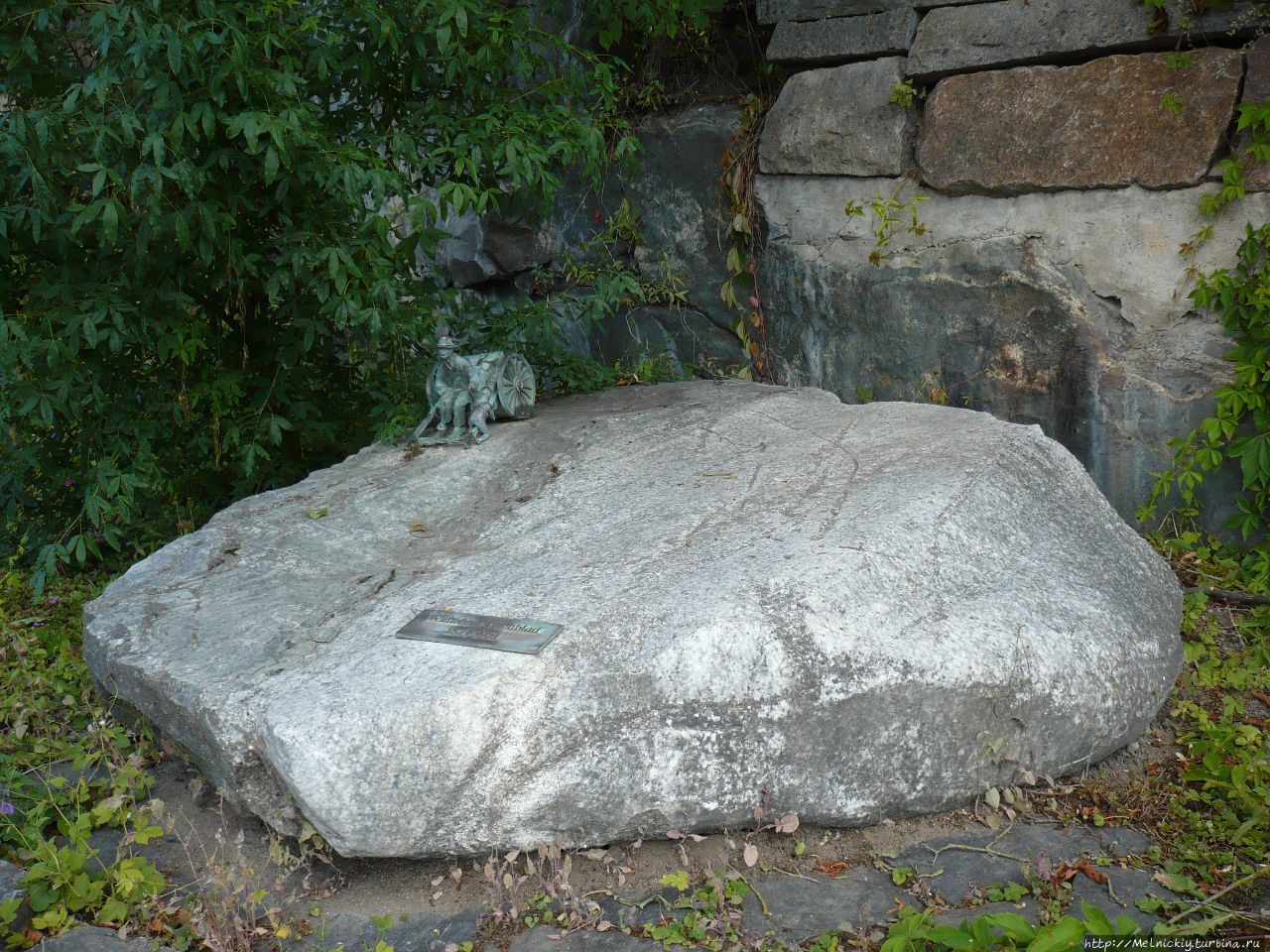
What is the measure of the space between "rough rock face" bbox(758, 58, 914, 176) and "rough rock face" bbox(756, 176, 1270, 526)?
9cm

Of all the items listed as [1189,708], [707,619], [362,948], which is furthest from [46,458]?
[1189,708]

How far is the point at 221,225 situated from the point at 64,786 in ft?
6.08

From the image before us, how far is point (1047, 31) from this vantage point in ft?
13.2

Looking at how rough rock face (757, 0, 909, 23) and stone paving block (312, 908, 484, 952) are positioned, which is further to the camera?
A: rough rock face (757, 0, 909, 23)

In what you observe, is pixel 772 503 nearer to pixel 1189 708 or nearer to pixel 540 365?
pixel 1189 708

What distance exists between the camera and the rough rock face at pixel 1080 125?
3.72 meters

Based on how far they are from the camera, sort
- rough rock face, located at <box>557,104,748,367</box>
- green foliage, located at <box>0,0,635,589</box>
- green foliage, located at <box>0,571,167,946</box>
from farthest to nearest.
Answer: rough rock face, located at <box>557,104,748,367</box> < green foliage, located at <box>0,0,635,589</box> < green foliage, located at <box>0,571,167,946</box>

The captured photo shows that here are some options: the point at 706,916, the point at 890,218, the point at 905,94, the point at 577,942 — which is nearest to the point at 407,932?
the point at 577,942

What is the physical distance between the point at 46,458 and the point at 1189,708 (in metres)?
3.98

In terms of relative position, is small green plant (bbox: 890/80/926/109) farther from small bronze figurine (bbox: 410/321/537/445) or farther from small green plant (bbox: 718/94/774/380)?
small bronze figurine (bbox: 410/321/537/445)

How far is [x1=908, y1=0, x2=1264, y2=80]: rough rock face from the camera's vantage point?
3.71 m

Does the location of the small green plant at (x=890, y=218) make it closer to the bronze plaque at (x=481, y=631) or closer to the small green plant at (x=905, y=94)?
the small green plant at (x=905, y=94)

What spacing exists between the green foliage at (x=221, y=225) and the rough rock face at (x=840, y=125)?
876 mm

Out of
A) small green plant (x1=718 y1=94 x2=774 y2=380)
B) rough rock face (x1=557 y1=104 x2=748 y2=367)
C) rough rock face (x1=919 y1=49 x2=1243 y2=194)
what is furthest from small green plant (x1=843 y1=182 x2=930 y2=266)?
rough rock face (x1=557 y1=104 x2=748 y2=367)
